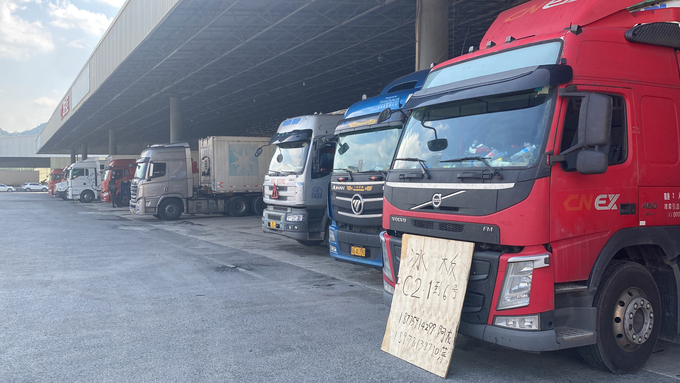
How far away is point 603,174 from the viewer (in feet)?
14.2

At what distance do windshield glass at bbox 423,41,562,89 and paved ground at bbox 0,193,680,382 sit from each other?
2.64 m

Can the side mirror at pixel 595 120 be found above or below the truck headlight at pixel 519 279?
above

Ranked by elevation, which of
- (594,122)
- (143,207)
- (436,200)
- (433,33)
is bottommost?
(143,207)

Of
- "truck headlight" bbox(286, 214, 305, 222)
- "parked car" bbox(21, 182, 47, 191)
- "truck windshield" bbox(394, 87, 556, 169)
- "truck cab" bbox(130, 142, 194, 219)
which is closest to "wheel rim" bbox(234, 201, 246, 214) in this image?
"truck cab" bbox(130, 142, 194, 219)

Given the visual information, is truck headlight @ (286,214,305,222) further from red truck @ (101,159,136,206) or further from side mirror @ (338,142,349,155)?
red truck @ (101,159,136,206)

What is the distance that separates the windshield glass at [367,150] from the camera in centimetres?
815

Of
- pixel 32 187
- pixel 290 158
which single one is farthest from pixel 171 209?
pixel 32 187

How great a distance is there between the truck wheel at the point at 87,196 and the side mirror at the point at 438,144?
118 feet

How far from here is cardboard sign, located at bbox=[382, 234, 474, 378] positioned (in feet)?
14.4

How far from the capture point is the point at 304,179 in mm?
11195

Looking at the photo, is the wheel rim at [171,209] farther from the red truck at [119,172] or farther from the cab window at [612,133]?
the cab window at [612,133]

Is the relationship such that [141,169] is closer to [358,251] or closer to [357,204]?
[357,204]

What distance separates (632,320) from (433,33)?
31.4 feet

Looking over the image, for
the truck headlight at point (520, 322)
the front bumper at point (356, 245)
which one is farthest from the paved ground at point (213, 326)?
the truck headlight at point (520, 322)
